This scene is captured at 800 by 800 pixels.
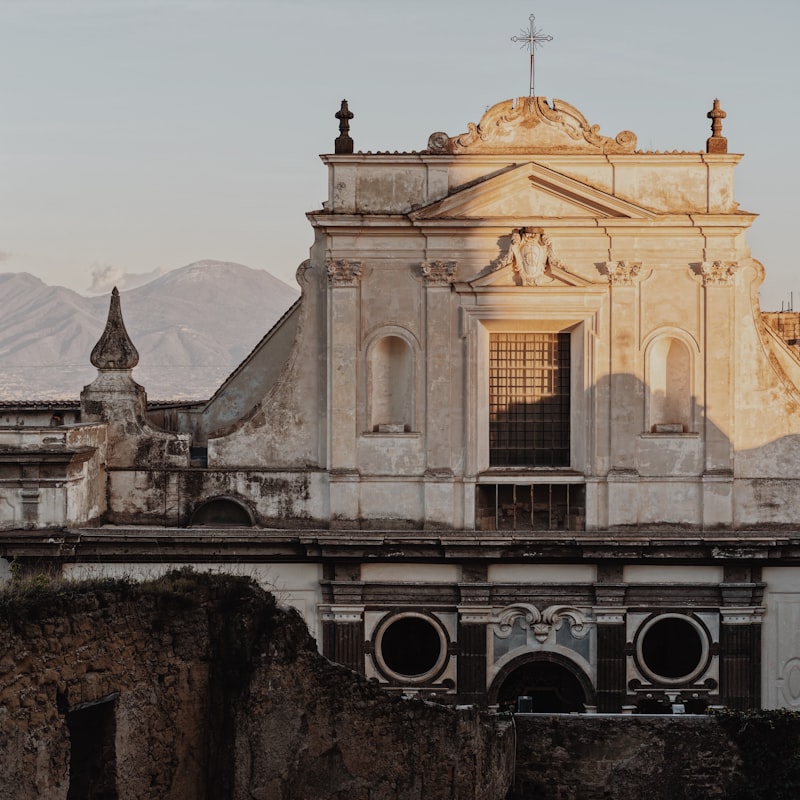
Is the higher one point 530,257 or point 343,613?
point 530,257

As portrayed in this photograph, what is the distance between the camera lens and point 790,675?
85.1 feet

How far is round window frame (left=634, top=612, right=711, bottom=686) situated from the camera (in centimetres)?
2586

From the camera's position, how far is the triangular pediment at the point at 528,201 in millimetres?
25906

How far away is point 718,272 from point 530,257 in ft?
10.5

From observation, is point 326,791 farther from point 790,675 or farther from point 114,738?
point 790,675

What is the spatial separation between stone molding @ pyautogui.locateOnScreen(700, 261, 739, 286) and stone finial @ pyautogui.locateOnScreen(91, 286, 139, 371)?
10.0 metres

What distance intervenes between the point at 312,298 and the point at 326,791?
11185 millimetres

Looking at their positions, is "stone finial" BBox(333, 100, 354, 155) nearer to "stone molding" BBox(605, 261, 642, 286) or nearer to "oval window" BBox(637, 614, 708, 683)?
"stone molding" BBox(605, 261, 642, 286)

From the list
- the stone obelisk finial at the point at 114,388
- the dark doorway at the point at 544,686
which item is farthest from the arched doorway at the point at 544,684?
the stone obelisk finial at the point at 114,388

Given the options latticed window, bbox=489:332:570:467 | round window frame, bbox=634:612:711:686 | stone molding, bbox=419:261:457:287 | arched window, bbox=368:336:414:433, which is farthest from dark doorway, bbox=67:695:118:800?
round window frame, bbox=634:612:711:686

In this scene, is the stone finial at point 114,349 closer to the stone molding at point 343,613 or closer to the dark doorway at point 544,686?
the stone molding at point 343,613

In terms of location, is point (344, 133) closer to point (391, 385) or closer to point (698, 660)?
point (391, 385)

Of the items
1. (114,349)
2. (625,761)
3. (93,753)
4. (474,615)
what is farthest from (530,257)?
(93,753)

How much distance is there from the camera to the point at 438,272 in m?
26.2
